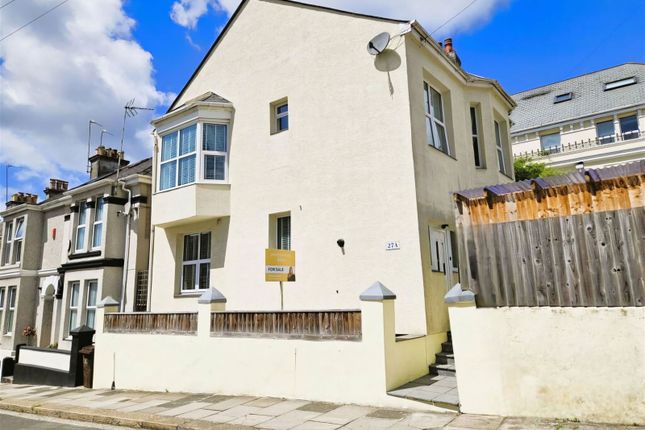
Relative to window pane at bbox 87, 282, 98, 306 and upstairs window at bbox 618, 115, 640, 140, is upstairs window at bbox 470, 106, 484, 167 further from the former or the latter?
upstairs window at bbox 618, 115, 640, 140

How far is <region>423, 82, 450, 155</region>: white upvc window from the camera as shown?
10750mm

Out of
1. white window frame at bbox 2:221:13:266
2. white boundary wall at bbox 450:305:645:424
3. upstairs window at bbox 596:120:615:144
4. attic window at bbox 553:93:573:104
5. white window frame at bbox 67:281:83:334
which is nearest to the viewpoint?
white boundary wall at bbox 450:305:645:424

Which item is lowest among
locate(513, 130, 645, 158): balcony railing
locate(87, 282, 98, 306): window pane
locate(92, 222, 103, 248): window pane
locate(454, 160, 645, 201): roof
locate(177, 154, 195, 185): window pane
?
locate(87, 282, 98, 306): window pane

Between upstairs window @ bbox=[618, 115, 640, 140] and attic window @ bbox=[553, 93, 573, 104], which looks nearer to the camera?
upstairs window @ bbox=[618, 115, 640, 140]

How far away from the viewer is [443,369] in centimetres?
805

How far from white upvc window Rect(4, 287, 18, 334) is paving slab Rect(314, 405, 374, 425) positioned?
66.0 ft

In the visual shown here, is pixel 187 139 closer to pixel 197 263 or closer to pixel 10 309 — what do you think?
pixel 197 263

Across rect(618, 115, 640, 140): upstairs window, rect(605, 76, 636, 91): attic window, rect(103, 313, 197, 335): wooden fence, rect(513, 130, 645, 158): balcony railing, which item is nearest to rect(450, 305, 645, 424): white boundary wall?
rect(103, 313, 197, 335): wooden fence

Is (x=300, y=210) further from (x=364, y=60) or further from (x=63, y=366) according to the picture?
(x=63, y=366)

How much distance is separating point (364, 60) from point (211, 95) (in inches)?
217

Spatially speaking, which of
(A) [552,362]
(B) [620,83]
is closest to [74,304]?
(A) [552,362]

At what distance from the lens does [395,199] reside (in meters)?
9.41

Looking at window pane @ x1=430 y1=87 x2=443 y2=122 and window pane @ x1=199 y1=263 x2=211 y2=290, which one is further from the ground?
window pane @ x1=430 y1=87 x2=443 y2=122

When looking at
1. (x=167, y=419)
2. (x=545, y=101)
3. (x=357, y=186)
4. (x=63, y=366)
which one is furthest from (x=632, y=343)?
(x=545, y=101)
